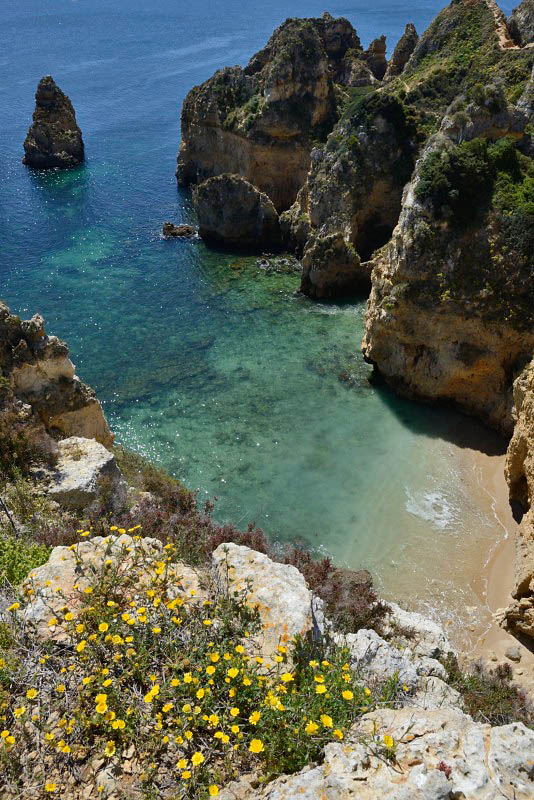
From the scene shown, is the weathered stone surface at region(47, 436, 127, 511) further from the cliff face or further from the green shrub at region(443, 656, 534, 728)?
the cliff face

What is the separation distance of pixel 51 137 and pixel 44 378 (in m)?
57.6

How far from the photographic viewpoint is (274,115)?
144 feet

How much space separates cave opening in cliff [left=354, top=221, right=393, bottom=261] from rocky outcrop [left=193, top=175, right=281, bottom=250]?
8.30 m

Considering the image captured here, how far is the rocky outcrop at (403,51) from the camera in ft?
217

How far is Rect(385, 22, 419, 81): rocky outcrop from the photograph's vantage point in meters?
66.1

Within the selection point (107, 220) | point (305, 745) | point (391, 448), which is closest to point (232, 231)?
point (107, 220)

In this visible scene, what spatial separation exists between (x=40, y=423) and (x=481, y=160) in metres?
21.0

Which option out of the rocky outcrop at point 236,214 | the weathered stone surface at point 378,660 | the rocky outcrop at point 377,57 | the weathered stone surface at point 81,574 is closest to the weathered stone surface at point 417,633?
the weathered stone surface at point 378,660

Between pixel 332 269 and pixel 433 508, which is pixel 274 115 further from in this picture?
pixel 433 508

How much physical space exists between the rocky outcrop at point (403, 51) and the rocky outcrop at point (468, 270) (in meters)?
50.3

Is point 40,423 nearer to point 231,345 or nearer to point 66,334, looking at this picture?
point 231,345

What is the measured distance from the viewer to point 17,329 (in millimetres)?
14070

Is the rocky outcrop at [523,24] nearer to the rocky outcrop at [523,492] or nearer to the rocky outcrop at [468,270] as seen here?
the rocky outcrop at [468,270]

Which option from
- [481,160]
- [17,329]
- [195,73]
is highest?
[195,73]
